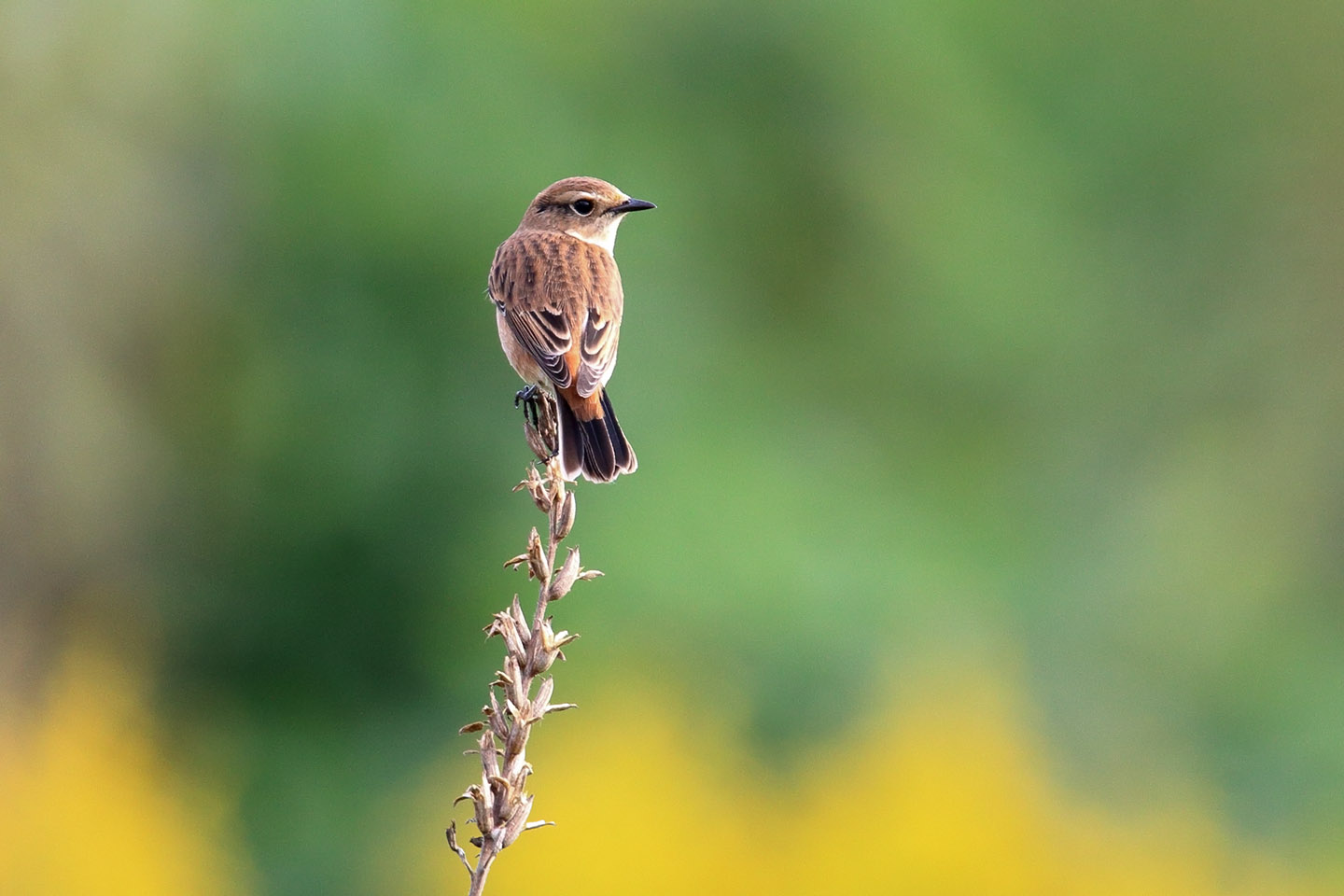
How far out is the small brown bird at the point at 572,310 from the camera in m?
4.26

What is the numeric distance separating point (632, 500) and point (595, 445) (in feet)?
17.1

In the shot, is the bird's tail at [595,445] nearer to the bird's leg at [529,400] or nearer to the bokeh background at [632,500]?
the bird's leg at [529,400]

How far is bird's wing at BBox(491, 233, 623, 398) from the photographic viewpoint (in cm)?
453

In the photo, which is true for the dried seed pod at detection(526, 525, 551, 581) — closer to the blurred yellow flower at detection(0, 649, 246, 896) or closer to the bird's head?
the bird's head

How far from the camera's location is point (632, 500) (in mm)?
9406

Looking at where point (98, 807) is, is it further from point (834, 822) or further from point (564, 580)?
point (564, 580)

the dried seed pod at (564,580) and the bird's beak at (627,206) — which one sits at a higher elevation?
the bird's beak at (627,206)

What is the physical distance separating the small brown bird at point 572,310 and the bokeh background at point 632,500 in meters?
3.54

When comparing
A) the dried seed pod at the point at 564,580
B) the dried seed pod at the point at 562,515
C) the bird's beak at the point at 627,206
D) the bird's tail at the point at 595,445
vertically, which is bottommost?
the dried seed pod at the point at 564,580

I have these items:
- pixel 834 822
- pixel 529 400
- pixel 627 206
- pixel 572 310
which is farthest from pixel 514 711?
pixel 834 822

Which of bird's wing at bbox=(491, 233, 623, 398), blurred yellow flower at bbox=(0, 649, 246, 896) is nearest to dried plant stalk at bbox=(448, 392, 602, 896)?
bird's wing at bbox=(491, 233, 623, 398)

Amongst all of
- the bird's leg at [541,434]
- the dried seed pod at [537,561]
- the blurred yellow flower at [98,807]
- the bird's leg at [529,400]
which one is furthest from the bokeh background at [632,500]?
the dried seed pod at [537,561]

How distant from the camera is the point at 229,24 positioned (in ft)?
35.4

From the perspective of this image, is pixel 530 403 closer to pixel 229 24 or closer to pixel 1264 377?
pixel 229 24
